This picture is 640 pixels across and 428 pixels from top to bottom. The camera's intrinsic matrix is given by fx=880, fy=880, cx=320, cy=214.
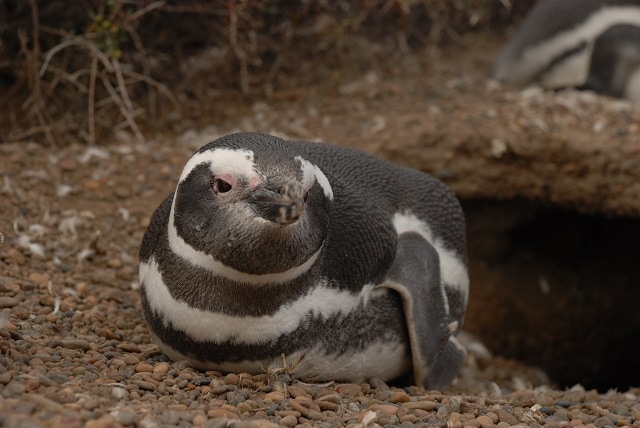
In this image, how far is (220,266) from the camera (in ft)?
8.64

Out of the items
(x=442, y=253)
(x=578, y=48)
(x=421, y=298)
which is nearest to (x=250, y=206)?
(x=421, y=298)

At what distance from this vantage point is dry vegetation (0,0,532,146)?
4.93 metres

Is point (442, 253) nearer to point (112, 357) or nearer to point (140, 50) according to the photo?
point (112, 357)

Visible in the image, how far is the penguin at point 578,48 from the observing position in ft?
22.5

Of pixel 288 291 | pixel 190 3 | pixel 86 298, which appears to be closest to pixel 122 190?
pixel 86 298

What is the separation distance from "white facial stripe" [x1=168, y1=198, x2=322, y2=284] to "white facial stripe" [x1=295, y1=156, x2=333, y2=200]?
0.68 ft

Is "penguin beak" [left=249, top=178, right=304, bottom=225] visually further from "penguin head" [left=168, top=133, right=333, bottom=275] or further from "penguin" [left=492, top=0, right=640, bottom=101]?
"penguin" [left=492, top=0, right=640, bottom=101]

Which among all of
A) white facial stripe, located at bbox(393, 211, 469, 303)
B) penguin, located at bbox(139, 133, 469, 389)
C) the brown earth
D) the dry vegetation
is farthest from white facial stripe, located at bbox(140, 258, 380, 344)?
the dry vegetation

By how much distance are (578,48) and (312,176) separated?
198 inches

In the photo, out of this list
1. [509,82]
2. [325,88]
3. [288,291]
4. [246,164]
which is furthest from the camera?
[509,82]

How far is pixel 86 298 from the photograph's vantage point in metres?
3.55

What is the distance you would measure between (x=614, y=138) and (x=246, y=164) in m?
3.60

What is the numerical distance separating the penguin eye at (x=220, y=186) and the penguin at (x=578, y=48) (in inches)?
185

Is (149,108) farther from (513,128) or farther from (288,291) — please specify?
(288,291)
